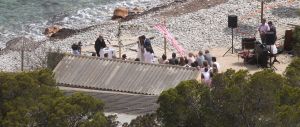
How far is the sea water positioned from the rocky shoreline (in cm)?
227

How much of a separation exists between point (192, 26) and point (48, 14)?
10916 millimetres

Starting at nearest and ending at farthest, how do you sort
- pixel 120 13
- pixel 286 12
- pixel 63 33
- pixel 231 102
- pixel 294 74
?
pixel 231 102
pixel 294 74
pixel 286 12
pixel 63 33
pixel 120 13

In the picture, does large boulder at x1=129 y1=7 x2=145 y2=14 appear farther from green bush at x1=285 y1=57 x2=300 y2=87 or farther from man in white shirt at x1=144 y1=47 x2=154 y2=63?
green bush at x1=285 y1=57 x2=300 y2=87

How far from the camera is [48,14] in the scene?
40.6 metres

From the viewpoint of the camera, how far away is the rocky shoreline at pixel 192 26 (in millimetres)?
29625

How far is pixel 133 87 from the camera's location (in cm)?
Answer: 2003

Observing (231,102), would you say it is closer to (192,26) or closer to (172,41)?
(172,41)

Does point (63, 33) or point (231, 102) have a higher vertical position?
point (63, 33)

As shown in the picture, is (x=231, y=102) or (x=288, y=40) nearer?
(x=231, y=102)


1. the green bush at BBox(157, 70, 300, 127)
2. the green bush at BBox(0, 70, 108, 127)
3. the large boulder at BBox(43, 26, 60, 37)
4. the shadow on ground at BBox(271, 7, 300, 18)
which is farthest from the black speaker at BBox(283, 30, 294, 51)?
the green bush at BBox(0, 70, 108, 127)

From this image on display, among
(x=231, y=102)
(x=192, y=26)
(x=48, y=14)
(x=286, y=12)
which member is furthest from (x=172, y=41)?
(x=231, y=102)

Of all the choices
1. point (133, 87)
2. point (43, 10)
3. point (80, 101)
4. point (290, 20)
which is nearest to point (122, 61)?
point (133, 87)

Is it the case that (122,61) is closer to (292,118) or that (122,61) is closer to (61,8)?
(292,118)

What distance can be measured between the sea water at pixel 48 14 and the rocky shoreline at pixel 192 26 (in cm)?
227
